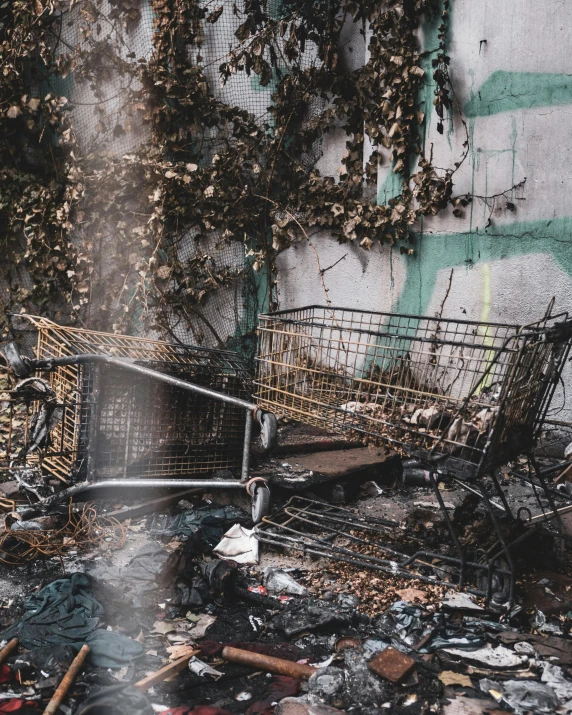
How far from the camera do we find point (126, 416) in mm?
4262

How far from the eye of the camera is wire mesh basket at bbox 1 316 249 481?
164 inches

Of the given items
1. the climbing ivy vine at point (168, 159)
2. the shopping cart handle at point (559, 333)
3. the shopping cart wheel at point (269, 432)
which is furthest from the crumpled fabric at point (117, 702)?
the climbing ivy vine at point (168, 159)

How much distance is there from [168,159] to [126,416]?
371cm

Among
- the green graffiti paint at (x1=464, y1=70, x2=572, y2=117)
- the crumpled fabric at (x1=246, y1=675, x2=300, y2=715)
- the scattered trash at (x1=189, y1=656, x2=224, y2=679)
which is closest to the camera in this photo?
the crumpled fabric at (x1=246, y1=675, x2=300, y2=715)

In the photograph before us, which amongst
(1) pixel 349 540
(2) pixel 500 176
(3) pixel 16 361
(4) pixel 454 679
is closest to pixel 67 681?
(4) pixel 454 679

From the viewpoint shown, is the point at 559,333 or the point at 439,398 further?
the point at 439,398

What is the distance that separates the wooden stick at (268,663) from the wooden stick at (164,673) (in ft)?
0.54

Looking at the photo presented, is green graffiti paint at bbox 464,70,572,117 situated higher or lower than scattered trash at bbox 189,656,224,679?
higher

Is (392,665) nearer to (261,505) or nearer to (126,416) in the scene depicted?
(261,505)

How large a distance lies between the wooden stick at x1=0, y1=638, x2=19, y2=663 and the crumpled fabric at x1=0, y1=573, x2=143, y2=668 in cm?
6

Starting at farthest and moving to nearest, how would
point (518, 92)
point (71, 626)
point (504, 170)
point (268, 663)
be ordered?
point (504, 170) → point (518, 92) → point (71, 626) → point (268, 663)

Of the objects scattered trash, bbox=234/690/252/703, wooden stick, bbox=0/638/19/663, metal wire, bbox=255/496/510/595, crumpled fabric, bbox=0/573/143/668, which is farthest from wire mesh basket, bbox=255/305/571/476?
wooden stick, bbox=0/638/19/663

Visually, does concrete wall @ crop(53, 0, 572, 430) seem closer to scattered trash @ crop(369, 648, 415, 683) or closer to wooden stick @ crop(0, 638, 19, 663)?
scattered trash @ crop(369, 648, 415, 683)

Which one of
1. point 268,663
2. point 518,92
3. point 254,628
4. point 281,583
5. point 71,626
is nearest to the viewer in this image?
point 268,663
